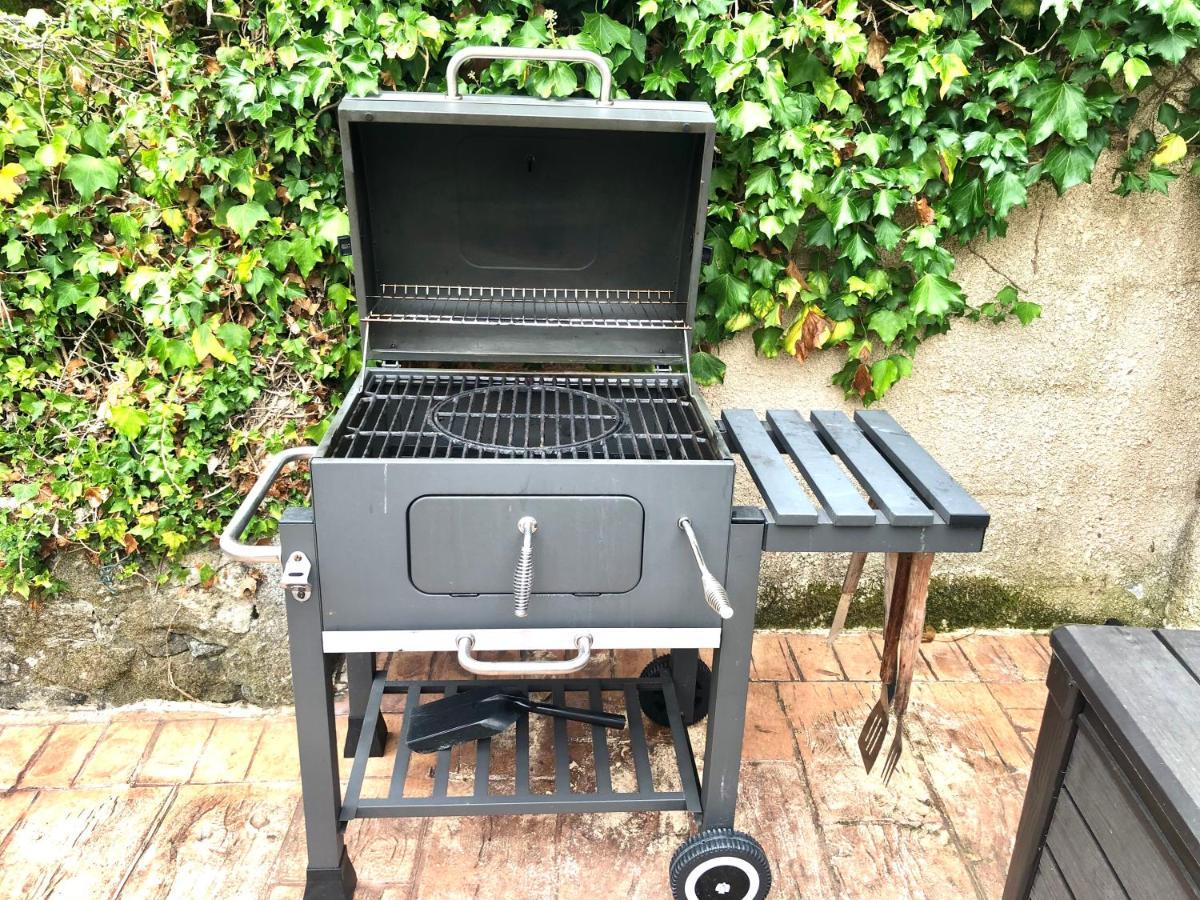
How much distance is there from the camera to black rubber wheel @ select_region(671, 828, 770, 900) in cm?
174

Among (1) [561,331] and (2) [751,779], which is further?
(2) [751,779]

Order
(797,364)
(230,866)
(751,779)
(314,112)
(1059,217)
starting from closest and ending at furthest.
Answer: (230,866), (314,112), (751,779), (1059,217), (797,364)

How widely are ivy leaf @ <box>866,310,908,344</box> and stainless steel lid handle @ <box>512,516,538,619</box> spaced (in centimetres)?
135

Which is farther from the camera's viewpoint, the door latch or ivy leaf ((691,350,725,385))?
ivy leaf ((691,350,725,385))

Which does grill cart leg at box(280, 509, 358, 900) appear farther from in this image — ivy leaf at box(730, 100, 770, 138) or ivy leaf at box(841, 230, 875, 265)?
ivy leaf at box(841, 230, 875, 265)

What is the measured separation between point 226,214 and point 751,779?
201 centimetres

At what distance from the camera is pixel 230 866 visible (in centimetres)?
195

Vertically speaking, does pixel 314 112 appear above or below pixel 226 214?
above

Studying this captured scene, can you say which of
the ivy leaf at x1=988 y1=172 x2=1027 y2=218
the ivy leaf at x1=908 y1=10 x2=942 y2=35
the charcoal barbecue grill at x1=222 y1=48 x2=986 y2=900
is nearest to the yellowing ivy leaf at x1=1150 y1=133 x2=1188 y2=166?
the ivy leaf at x1=988 y1=172 x2=1027 y2=218

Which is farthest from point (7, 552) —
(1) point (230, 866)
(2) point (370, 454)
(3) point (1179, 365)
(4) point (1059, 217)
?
(3) point (1179, 365)

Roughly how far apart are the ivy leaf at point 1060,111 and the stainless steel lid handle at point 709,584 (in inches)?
57.5

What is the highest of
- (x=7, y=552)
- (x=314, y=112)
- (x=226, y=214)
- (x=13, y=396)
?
(x=314, y=112)

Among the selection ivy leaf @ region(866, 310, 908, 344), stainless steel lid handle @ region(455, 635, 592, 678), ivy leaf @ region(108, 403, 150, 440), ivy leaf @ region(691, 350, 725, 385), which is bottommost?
stainless steel lid handle @ region(455, 635, 592, 678)

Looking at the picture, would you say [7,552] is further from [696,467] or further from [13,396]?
[696,467]
